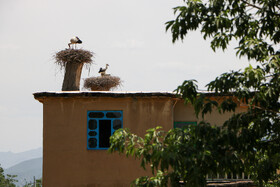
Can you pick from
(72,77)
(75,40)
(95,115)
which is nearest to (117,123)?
(95,115)

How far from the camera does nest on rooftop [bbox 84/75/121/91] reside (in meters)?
20.8

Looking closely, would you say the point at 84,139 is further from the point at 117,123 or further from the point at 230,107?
the point at 230,107

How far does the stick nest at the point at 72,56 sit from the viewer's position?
1894 centimetres

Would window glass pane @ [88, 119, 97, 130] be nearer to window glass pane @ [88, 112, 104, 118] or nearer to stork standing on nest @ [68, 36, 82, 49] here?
window glass pane @ [88, 112, 104, 118]

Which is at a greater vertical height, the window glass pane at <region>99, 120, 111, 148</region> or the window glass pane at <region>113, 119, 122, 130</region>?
the window glass pane at <region>113, 119, 122, 130</region>

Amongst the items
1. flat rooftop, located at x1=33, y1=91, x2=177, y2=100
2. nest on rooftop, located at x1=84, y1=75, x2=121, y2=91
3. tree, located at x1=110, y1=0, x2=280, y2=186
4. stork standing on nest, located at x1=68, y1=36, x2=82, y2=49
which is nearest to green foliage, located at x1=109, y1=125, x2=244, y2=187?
tree, located at x1=110, y1=0, x2=280, y2=186

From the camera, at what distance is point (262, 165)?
920 cm

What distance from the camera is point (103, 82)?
2080 cm

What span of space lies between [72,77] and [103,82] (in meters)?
2.28

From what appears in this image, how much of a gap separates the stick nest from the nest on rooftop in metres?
1.65

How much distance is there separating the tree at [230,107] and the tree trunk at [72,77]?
9661 mm

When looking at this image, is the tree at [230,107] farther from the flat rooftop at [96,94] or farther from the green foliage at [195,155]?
the flat rooftop at [96,94]

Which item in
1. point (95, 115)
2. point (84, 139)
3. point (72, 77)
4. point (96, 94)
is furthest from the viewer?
point (72, 77)

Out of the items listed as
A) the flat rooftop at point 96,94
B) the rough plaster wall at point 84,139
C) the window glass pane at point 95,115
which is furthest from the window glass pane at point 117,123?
the flat rooftop at point 96,94
